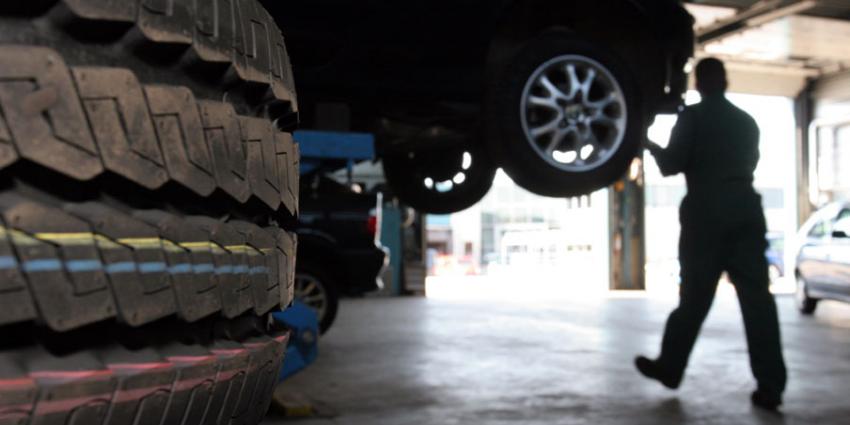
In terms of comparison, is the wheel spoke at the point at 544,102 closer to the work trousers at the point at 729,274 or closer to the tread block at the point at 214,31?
the work trousers at the point at 729,274

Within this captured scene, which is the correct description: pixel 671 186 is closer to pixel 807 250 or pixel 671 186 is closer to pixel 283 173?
pixel 807 250

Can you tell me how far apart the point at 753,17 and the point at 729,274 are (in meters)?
9.73

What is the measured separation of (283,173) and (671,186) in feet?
104

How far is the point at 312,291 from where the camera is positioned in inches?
210

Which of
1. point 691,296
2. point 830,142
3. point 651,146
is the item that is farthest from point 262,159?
point 830,142

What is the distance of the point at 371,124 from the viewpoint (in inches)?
178

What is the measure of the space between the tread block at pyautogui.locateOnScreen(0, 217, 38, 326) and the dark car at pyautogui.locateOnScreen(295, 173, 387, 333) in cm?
459

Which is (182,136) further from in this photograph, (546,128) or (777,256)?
(777,256)

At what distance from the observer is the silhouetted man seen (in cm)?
324

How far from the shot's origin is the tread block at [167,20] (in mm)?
829

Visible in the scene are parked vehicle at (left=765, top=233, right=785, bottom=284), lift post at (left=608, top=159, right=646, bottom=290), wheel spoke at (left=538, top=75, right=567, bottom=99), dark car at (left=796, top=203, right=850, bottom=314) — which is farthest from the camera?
parked vehicle at (left=765, top=233, right=785, bottom=284)

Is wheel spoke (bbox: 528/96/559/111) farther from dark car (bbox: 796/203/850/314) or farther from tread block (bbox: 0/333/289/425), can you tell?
dark car (bbox: 796/203/850/314)

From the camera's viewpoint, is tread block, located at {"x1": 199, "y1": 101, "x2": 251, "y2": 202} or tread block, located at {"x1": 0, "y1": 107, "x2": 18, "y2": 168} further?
tread block, located at {"x1": 199, "y1": 101, "x2": 251, "y2": 202}

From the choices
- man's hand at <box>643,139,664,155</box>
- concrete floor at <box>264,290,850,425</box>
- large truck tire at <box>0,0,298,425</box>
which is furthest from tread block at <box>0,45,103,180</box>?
man's hand at <box>643,139,664,155</box>
